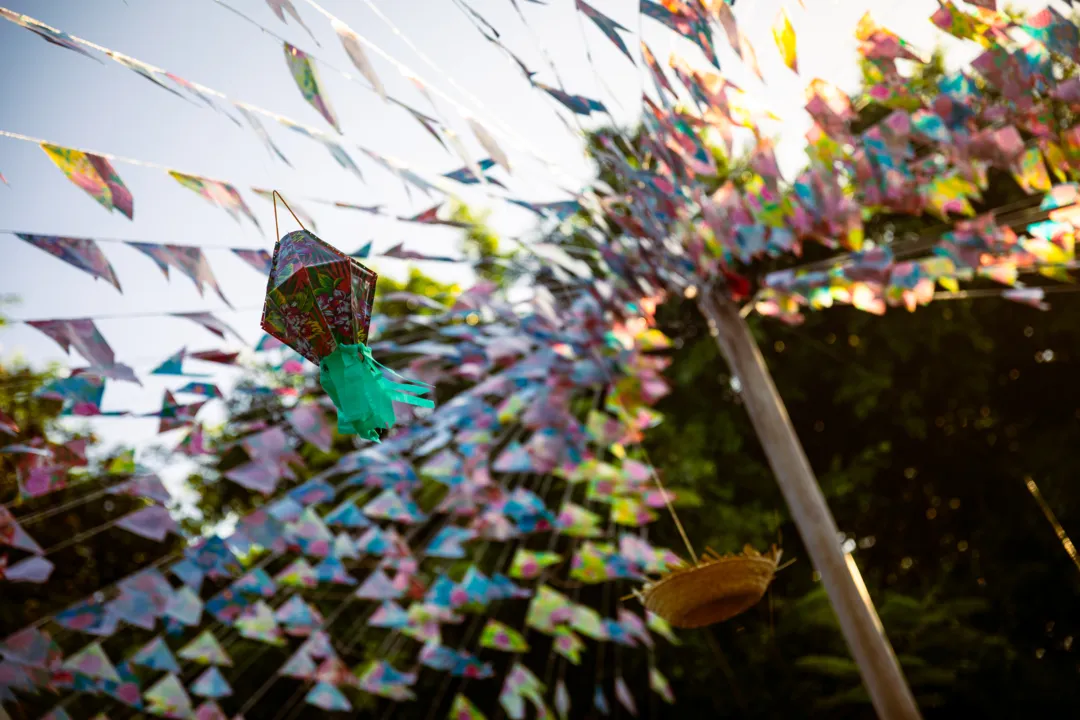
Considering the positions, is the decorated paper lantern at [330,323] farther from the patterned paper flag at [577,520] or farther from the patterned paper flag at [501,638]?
the patterned paper flag at [501,638]

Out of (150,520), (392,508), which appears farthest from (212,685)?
(150,520)

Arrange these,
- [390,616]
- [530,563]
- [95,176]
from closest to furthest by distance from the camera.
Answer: [95,176] → [390,616] → [530,563]

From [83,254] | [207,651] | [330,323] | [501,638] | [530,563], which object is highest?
[83,254]

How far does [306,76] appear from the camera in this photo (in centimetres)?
199

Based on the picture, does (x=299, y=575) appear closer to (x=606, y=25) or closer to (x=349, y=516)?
(x=349, y=516)

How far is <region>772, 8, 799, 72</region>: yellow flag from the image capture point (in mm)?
2307

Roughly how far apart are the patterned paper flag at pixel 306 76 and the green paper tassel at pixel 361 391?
72 centimetres

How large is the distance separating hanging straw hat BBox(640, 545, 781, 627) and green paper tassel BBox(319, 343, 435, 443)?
1169 mm

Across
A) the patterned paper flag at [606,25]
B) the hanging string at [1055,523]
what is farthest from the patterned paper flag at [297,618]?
the hanging string at [1055,523]

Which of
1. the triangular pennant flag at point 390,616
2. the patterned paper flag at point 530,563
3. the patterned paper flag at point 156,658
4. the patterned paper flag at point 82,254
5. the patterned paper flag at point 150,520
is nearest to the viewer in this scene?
the patterned paper flag at point 82,254

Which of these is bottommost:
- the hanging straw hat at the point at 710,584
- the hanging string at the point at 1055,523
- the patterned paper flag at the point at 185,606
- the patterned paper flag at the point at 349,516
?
the hanging string at the point at 1055,523

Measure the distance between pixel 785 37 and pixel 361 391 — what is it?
1542 millimetres

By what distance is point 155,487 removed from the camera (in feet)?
10.0

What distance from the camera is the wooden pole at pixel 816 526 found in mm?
3252
